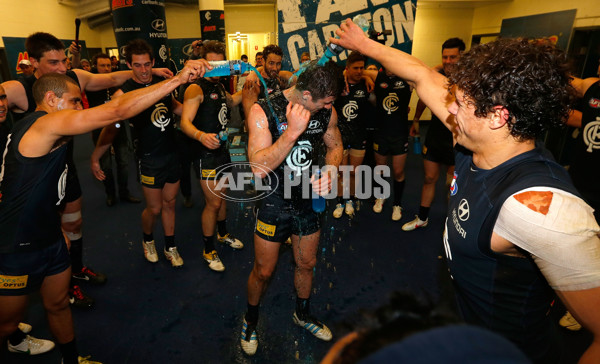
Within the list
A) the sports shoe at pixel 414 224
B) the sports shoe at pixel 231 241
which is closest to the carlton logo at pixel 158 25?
the sports shoe at pixel 231 241

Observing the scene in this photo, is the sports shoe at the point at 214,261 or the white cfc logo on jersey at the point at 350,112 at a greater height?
the white cfc logo on jersey at the point at 350,112

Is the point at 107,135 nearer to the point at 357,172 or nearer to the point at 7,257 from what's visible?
the point at 7,257

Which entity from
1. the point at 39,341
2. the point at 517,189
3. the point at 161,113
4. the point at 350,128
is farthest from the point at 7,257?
the point at 350,128

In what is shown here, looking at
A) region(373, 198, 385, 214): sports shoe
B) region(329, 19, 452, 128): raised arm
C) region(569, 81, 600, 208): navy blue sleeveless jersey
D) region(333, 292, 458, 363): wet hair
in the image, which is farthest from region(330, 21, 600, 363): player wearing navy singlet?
region(373, 198, 385, 214): sports shoe

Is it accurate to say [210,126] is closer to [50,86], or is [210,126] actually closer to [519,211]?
[50,86]

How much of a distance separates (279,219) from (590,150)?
8.86 feet

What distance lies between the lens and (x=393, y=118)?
4461 millimetres

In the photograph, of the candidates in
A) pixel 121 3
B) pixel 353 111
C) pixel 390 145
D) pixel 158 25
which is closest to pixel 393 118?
pixel 390 145

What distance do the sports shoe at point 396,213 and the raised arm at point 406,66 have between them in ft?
9.67

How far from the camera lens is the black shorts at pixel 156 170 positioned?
3.25 m

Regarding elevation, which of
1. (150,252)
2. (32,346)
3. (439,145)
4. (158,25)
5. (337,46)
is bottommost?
(32,346)

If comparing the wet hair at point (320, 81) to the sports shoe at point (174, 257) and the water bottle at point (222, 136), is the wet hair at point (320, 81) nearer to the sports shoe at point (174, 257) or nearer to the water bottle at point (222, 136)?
the water bottle at point (222, 136)

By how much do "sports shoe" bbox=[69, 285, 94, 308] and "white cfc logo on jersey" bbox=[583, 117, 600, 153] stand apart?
459cm

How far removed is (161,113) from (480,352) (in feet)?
11.2
